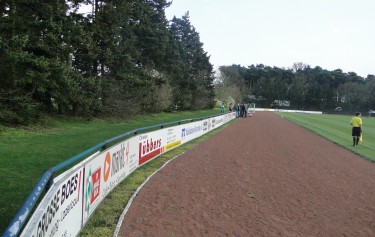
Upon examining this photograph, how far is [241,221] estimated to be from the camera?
6.64 m

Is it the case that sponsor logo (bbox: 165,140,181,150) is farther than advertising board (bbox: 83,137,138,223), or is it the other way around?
sponsor logo (bbox: 165,140,181,150)

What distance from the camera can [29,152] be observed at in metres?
12.7

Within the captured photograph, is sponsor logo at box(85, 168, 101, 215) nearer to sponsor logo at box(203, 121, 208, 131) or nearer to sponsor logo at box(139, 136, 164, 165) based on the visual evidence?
sponsor logo at box(139, 136, 164, 165)

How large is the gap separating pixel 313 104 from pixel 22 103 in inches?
4708

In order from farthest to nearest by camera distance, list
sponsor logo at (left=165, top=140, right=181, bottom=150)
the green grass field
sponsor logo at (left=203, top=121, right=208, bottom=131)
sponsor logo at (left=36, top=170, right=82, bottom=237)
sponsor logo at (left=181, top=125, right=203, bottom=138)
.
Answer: sponsor logo at (left=203, top=121, right=208, bottom=131) → sponsor logo at (left=181, top=125, right=203, bottom=138) → sponsor logo at (left=165, top=140, right=181, bottom=150) → the green grass field → sponsor logo at (left=36, top=170, right=82, bottom=237)

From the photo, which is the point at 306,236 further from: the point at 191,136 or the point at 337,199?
the point at 191,136

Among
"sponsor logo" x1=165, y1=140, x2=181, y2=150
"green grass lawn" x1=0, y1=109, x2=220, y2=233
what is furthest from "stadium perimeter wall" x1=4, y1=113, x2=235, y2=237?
"sponsor logo" x1=165, y1=140, x2=181, y2=150

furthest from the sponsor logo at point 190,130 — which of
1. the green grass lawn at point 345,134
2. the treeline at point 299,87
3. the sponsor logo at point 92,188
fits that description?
the treeline at point 299,87

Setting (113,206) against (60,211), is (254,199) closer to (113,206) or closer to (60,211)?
(113,206)

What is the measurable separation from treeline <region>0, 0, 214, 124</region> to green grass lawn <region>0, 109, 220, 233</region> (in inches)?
53.7

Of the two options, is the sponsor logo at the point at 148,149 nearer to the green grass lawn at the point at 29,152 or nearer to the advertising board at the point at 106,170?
the advertising board at the point at 106,170

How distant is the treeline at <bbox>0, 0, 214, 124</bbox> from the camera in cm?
1791

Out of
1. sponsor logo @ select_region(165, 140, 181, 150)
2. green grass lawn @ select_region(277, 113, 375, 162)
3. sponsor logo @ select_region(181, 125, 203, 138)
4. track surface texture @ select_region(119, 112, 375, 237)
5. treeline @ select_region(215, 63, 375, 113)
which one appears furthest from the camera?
treeline @ select_region(215, 63, 375, 113)

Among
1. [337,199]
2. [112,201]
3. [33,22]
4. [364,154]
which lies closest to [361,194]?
[337,199]
